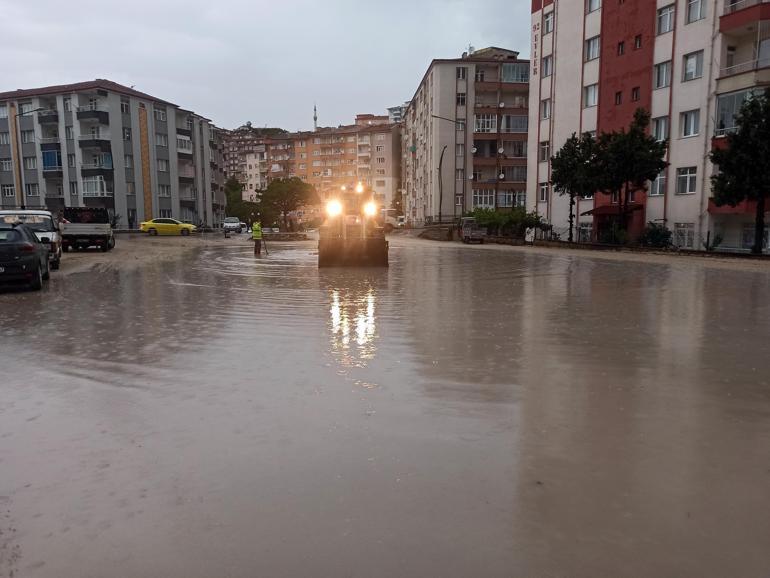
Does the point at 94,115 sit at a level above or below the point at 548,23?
below

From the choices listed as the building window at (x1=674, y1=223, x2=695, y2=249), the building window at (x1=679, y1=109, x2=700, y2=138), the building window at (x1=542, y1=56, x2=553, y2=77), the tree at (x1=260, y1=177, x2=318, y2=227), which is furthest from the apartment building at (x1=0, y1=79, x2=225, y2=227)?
the building window at (x1=679, y1=109, x2=700, y2=138)

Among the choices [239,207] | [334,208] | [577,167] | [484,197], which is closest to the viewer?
[334,208]

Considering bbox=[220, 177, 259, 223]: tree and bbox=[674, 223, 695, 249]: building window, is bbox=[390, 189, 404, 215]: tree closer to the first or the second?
bbox=[220, 177, 259, 223]: tree

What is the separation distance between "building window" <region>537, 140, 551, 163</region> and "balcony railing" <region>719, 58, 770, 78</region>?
648 inches

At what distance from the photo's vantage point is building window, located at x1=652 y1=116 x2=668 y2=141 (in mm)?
38688

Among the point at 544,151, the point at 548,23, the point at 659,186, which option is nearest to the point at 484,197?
the point at 544,151

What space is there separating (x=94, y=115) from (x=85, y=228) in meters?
37.8

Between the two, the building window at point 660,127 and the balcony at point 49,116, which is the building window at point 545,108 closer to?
the building window at point 660,127

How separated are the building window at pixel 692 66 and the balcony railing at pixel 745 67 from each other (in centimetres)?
167

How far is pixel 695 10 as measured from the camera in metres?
36.0

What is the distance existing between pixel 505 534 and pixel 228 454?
7.01 feet

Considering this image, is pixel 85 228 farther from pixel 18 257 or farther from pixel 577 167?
pixel 577 167

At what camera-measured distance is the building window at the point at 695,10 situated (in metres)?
35.4

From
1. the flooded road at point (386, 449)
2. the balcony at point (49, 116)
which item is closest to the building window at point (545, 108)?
the flooded road at point (386, 449)
